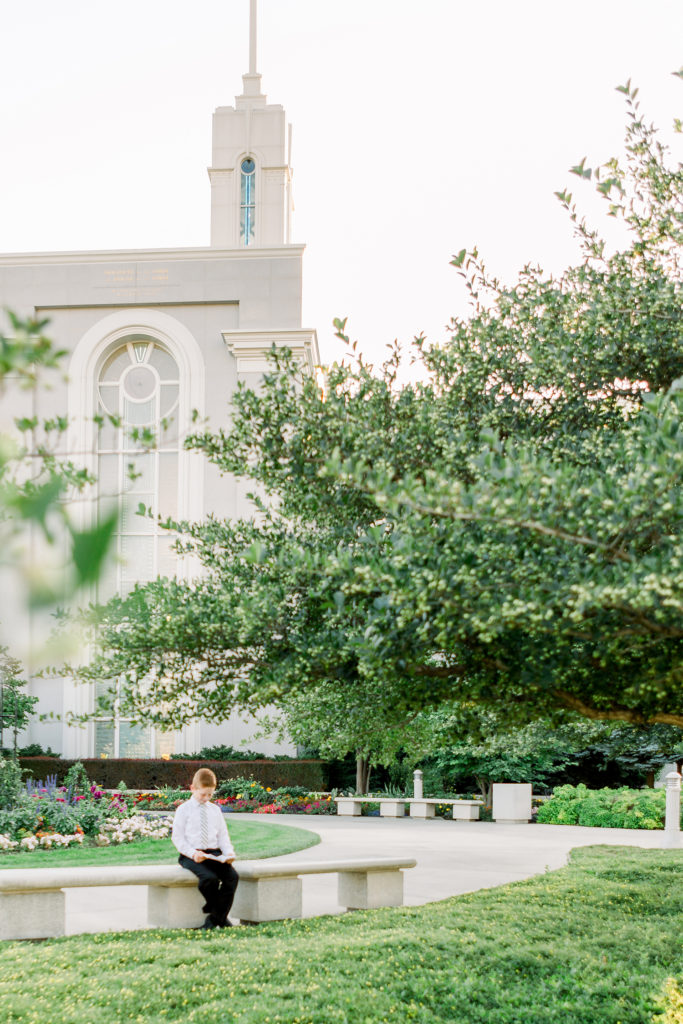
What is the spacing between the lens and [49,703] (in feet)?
95.6

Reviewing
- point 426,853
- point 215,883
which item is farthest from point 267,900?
point 426,853

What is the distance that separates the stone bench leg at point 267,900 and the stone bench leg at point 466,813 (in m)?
14.2

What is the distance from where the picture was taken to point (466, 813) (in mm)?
22422

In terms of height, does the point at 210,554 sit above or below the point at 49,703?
above

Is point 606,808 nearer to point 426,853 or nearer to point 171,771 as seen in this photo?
point 426,853

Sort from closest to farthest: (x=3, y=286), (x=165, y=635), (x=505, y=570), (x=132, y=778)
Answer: (x=505, y=570) < (x=165, y=635) < (x=132, y=778) < (x=3, y=286)

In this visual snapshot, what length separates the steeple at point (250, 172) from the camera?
33.8 meters

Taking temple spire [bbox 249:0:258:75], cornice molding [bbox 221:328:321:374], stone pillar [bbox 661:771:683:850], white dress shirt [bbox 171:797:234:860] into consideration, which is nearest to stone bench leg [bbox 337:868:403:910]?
white dress shirt [bbox 171:797:234:860]

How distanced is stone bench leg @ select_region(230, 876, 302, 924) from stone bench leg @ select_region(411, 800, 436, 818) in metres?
14.6

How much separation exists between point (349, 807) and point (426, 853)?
8.54m

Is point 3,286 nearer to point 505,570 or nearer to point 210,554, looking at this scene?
point 210,554

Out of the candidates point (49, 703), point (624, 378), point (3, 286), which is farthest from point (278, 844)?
point (3, 286)

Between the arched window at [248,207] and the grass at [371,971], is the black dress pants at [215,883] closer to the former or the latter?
the grass at [371,971]

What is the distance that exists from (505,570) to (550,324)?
2.13 meters
